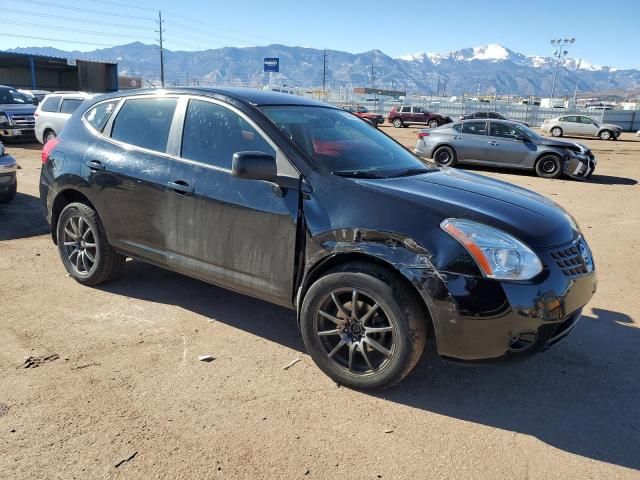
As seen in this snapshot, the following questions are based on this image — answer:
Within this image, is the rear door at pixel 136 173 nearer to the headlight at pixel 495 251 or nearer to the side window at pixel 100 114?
the side window at pixel 100 114

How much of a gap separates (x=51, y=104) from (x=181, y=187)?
13356mm

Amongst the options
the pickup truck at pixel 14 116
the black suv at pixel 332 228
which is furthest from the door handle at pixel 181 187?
the pickup truck at pixel 14 116

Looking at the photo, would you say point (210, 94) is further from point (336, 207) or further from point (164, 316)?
point (164, 316)

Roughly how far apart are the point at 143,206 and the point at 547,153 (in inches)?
475

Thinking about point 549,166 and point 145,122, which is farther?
point 549,166

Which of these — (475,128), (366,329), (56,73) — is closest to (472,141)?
(475,128)

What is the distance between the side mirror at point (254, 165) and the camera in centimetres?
317

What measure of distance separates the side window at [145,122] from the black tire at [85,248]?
77 centimetres

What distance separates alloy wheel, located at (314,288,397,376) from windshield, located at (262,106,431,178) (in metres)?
0.84

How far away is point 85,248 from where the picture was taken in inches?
184

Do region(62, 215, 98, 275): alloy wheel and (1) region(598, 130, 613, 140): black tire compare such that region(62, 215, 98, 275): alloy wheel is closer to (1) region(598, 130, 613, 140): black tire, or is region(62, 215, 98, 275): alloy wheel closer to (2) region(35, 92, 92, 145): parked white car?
(2) region(35, 92, 92, 145): parked white car

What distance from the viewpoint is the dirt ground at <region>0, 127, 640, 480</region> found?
2.55 meters

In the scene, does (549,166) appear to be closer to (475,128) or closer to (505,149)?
(505,149)

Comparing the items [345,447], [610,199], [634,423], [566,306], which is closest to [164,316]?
[345,447]
